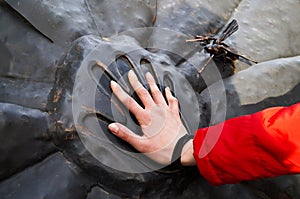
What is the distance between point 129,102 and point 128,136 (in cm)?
11

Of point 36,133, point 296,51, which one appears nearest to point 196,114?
point 36,133

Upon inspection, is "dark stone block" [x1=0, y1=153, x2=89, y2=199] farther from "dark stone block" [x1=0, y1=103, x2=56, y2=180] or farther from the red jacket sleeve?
the red jacket sleeve

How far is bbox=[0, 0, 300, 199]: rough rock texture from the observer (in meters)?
1.48

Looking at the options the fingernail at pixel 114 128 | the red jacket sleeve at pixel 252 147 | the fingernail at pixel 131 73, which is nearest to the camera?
the red jacket sleeve at pixel 252 147

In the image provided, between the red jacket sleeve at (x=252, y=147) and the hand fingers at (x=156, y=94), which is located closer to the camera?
the red jacket sleeve at (x=252, y=147)

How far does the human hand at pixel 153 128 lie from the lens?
1.46 metres

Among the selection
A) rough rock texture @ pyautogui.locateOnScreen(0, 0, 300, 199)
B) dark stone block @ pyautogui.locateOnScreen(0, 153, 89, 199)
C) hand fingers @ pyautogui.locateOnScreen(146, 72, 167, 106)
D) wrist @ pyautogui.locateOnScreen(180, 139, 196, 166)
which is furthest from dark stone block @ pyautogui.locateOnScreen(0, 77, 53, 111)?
wrist @ pyautogui.locateOnScreen(180, 139, 196, 166)

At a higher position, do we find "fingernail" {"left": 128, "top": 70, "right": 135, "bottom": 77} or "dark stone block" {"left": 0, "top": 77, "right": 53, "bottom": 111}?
"fingernail" {"left": 128, "top": 70, "right": 135, "bottom": 77}

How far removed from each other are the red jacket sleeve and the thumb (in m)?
0.18

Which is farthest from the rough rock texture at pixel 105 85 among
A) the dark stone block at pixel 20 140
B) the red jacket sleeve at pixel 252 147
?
the red jacket sleeve at pixel 252 147

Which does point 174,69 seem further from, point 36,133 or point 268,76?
point 36,133

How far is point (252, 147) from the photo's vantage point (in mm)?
1336

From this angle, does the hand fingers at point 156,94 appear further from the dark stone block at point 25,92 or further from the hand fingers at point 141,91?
the dark stone block at point 25,92

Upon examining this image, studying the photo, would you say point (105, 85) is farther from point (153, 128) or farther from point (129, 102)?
point (153, 128)
